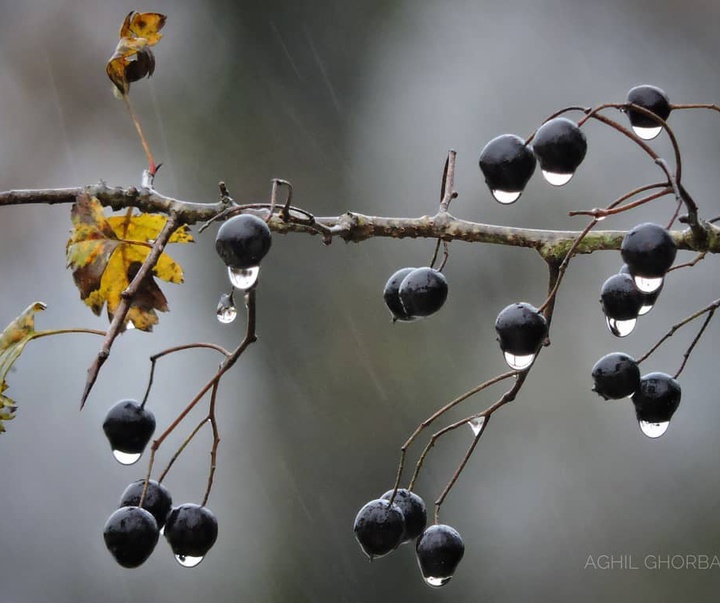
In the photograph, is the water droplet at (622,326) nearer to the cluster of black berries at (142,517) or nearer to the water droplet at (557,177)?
the water droplet at (557,177)

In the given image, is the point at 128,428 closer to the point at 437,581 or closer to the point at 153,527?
the point at 153,527

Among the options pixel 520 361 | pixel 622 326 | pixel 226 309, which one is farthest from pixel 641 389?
pixel 226 309

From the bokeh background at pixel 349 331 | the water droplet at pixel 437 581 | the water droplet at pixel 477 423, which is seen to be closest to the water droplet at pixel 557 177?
the water droplet at pixel 477 423

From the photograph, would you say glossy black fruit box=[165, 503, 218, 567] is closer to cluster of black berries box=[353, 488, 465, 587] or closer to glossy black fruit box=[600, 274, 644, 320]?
cluster of black berries box=[353, 488, 465, 587]

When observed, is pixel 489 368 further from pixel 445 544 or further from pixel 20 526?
pixel 445 544

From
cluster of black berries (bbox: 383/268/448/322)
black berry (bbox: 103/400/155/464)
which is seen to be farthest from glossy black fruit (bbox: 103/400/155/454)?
cluster of black berries (bbox: 383/268/448/322)
